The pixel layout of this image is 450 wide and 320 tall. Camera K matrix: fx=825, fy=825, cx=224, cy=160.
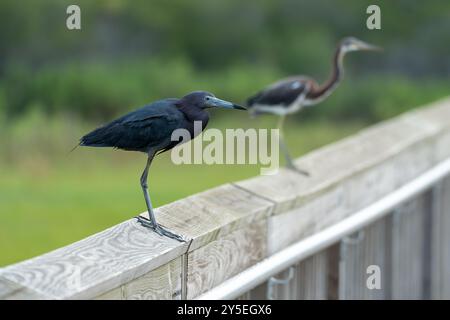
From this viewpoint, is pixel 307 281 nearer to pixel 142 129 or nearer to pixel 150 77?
pixel 142 129

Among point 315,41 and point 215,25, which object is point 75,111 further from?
point 315,41

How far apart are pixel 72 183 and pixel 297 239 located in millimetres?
3750

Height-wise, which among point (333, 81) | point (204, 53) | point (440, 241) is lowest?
point (440, 241)

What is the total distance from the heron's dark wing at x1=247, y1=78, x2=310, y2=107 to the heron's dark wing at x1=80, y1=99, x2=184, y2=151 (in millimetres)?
2078

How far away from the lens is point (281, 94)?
13.8 ft

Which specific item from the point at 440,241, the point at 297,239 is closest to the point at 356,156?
the point at 297,239

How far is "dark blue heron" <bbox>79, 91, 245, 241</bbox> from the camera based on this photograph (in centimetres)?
210

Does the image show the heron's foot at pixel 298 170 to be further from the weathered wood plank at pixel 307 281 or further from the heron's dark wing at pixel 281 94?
the heron's dark wing at pixel 281 94

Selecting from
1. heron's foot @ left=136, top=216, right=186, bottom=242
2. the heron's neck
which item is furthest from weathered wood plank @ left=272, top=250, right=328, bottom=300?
the heron's neck

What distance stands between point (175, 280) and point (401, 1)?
9.22m

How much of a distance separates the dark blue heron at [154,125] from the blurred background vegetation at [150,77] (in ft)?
10.6

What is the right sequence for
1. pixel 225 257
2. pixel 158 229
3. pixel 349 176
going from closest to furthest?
pixel 158 229
pixel 225 257
pixel 349 176
